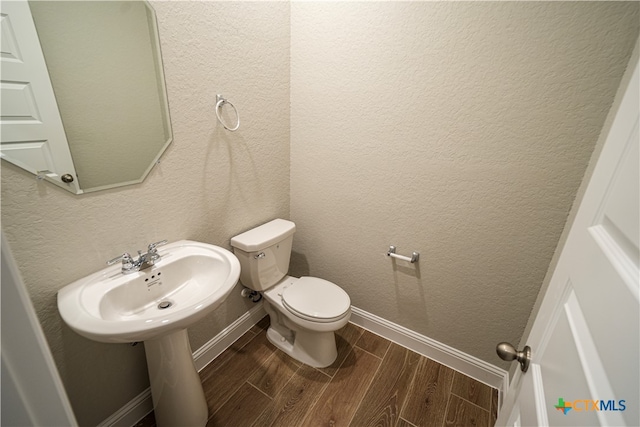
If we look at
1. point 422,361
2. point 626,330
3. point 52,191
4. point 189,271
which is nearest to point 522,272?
point 422,361

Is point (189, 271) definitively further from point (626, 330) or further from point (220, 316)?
point (626, 330)

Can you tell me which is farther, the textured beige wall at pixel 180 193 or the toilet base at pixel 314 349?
the toilet base at pixel 314 349

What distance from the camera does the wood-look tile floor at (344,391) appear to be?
1.28 m

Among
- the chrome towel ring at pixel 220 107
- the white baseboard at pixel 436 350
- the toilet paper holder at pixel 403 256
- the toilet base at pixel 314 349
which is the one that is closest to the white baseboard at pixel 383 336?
the white baseboard at pixel 436 350

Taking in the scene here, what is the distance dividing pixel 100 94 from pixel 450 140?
4.53 feet

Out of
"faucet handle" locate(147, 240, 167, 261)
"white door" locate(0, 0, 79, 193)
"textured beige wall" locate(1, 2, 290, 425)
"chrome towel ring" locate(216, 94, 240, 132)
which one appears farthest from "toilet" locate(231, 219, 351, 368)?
"white door" locate(0, 0, 79, 193)

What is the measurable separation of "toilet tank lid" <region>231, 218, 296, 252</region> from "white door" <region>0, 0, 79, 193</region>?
748mm

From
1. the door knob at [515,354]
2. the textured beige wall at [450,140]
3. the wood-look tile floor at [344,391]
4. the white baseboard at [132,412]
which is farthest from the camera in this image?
the wood-look tile floor at [344,391]

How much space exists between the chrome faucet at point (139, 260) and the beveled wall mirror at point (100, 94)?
0.27 metres

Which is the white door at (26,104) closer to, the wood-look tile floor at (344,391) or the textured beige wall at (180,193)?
the textured beige wall at (180,193)

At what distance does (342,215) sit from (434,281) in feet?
2.07

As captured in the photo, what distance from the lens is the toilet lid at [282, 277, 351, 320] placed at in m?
1.39

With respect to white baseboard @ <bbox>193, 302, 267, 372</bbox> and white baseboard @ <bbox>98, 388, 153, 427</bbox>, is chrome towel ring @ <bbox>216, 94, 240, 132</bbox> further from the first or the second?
white baseboard @ <bbox>98, 388, 153, 427</bbox>

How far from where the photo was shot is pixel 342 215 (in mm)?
1655
